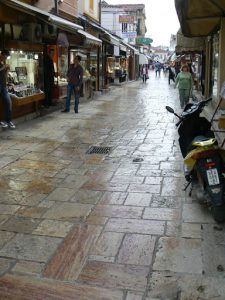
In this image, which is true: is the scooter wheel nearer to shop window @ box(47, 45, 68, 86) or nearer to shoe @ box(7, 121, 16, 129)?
shoe @ box(7, 121, 16, 129)

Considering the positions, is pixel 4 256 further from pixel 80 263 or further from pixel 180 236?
pixel 180 236

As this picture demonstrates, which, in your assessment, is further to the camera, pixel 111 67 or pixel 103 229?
pixel 111 67

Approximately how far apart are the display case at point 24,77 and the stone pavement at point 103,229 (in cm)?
276

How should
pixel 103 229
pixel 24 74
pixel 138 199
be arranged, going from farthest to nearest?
pixel 24 74
pixel 138 199
pixel 103 229

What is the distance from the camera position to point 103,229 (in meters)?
4.67

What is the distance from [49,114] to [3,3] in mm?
4785

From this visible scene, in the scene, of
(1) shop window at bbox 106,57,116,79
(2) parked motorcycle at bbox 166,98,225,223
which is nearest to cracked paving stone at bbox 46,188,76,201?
(2) parked motorcycle at bbox 166,98,225,223

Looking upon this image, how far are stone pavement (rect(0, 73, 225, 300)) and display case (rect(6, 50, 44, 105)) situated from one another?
2.76m

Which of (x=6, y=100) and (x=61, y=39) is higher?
(x=61, y=39)

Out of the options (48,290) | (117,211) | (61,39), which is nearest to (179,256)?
(48,290)

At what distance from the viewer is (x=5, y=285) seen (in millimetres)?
3520

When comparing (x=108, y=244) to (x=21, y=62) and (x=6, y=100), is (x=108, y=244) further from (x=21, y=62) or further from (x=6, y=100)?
(x=21, y=62)

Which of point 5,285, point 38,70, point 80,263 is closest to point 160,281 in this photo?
point 80,263

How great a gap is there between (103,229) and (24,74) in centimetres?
826
